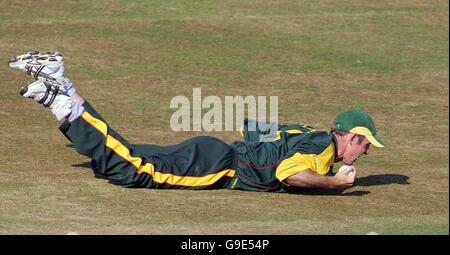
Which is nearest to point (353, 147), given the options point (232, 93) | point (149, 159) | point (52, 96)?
point (149, 159)

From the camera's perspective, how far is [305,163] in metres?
9.22

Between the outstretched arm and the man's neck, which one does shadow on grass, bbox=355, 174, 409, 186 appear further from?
the outstretched arm

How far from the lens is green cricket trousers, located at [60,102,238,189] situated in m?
9.22

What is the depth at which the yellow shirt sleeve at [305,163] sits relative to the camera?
9.19 metres

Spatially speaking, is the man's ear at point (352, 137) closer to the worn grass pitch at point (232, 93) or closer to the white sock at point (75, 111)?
the worn grass pitch at point (232, 93)

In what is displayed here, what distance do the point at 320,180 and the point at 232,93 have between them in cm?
454

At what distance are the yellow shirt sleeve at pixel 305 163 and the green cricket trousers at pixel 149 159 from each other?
1.67ft

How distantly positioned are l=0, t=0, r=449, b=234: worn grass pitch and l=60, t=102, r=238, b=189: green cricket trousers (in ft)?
0.41

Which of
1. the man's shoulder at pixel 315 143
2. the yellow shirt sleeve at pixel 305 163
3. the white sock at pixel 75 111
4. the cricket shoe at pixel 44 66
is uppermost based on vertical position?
the cricket shoe at pixel 44 66

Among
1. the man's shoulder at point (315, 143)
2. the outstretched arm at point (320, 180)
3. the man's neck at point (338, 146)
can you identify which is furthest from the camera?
the man's neck at point (338, 146)

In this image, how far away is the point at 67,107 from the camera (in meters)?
9.23

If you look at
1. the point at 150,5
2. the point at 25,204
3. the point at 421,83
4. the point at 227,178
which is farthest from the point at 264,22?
the point at 25,204

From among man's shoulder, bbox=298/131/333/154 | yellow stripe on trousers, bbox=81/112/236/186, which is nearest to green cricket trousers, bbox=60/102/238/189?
yellow stripe on trousers, bbox=81/112/236/186

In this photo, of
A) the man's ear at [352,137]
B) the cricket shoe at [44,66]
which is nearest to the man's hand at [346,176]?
the man's ear at [352,137]
